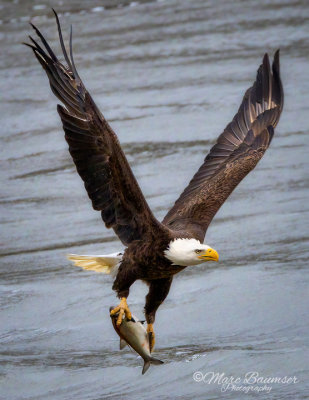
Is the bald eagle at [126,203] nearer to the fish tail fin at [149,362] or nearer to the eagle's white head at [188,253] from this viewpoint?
the eagle's white head at [188,253]

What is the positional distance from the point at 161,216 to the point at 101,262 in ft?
5.28

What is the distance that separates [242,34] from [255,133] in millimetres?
6218

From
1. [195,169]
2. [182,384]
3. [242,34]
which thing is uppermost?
[242,34]

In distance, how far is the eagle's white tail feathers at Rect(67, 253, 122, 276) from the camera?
6066 millimetres

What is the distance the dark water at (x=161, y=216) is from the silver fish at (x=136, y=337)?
225 millimetres

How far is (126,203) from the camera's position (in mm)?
5570

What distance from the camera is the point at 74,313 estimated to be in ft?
20.8

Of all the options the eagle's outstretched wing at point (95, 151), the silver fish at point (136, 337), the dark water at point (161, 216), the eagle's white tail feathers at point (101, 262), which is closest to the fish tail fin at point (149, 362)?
the silver fish at point (136, 337)

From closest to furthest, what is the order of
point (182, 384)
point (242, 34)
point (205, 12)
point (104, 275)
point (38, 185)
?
1. point (182, 384)
2. point (104, 275)
3. point (38, 185)
4. point (242, 34)
5. point (205, 12)

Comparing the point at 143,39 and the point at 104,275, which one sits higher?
Answer: the point at 143,39

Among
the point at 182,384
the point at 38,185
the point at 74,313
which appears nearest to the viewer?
the point at 182,384

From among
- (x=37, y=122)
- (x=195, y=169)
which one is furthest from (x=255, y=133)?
(x=37, y=122)

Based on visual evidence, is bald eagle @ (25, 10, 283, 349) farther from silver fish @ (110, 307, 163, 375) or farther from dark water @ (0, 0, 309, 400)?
dark water @ (0, 0, 309, 400)

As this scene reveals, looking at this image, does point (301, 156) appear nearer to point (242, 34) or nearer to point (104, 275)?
point (104, 275)
